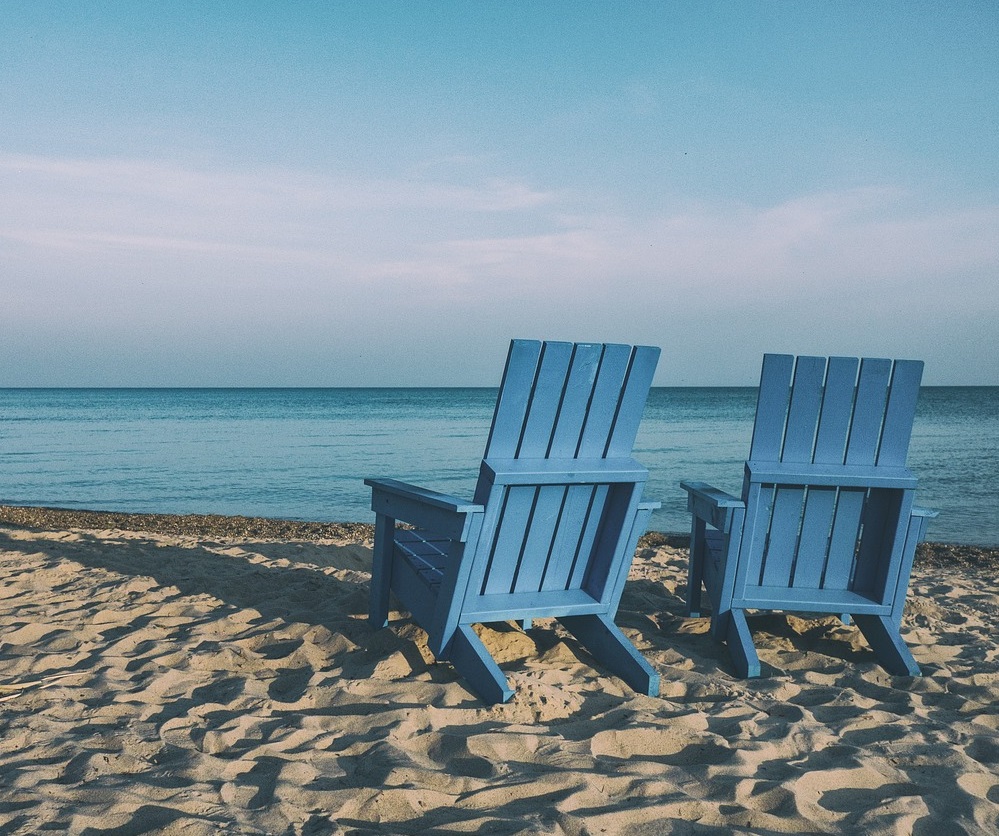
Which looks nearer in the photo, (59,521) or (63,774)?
(63,774)

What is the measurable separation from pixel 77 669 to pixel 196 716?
802 millimetres

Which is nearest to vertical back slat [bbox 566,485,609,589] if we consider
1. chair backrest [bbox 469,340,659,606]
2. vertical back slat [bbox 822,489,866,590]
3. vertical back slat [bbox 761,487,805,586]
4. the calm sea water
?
chair backrest [bbox 469,340,659,606]

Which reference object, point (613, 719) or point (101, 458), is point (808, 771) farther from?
point (101, 458)

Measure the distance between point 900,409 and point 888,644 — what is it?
1.00 metres

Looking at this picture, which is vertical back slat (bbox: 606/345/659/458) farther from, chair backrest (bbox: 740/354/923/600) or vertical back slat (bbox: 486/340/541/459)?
chair backrest (bbox: 740/354/923/600)

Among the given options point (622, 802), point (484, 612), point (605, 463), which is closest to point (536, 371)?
point (605, 463)

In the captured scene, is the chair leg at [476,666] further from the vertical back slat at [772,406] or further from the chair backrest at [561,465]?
the vertical back slat at [772,406]

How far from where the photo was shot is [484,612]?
9.64ft

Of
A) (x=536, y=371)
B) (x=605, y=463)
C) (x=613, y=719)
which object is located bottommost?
(x=613, y=719)

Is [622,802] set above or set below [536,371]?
below

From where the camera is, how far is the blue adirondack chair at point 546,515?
9.10 feet

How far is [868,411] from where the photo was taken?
3227 millimetres

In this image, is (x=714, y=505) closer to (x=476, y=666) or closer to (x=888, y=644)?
(x=888, y=644)

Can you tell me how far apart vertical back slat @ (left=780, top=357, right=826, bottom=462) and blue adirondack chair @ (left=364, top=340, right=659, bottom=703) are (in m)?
0.69
